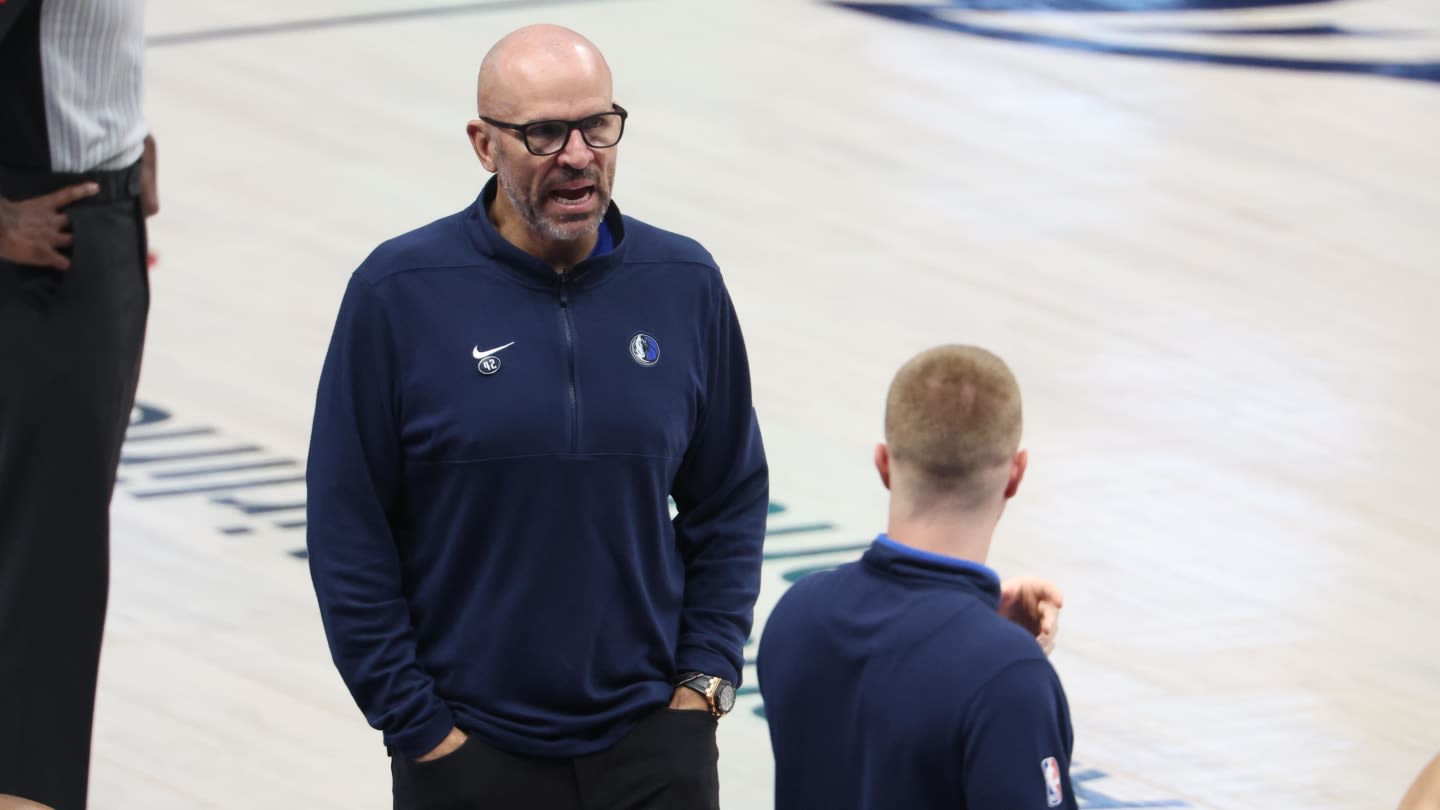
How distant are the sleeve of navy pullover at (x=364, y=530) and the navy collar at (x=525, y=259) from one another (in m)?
0.15

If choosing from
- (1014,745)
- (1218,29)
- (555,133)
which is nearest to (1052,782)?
(1014,745)

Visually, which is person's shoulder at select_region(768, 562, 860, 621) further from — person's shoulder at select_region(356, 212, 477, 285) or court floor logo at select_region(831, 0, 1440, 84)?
court floor logo at select_region(831, 0, 1440, 84)

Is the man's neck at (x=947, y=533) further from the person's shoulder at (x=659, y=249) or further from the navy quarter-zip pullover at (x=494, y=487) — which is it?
the person's shoulder at (x=659, y=249)

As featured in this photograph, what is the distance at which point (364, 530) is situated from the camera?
2.64 meters

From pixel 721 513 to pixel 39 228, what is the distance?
1.22 m

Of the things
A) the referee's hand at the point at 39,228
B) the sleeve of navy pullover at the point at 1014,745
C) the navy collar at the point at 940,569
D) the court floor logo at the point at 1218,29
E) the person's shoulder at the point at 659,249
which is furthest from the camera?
the court floor logo at the point at 1218,29

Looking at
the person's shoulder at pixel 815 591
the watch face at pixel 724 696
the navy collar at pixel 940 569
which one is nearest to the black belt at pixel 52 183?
the watch face at pixel 724 696

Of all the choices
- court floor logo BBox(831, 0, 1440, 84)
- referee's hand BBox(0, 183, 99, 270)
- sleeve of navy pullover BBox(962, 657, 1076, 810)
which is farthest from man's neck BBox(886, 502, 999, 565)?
court floor logo BBox(831, 0, 1440, 84)

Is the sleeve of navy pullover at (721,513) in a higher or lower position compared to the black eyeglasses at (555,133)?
lower

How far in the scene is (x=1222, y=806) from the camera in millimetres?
3939

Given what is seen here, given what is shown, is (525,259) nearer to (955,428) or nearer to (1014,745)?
(955,428)

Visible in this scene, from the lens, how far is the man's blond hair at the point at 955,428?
2.26 meters

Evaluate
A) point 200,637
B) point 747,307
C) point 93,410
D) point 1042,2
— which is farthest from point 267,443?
point 1042,2

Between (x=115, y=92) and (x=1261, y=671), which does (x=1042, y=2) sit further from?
(x=115, y=92)
